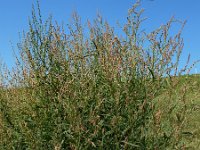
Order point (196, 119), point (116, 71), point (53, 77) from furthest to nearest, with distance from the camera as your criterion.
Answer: point (196, 119) < point (53, 77) < point (116, 71)

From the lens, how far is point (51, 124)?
17.9 ft

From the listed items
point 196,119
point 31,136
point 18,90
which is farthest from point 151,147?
point 196,119

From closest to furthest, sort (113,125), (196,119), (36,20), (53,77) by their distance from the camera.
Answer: (113,125), (53,77), (36,20), (196,119)

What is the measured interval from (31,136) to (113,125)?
3.41 feet

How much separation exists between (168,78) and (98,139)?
50.2 inches

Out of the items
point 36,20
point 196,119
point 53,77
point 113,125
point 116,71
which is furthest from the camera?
point 196,119

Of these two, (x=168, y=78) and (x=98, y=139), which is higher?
(x=168, y=78)

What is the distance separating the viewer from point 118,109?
204 inches

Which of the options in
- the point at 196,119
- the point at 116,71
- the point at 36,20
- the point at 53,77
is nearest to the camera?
the point at 116,71

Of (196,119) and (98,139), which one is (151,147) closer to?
(98,139)

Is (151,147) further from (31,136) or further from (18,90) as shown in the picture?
(18,90)

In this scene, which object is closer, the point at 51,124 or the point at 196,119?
the point at 51,124

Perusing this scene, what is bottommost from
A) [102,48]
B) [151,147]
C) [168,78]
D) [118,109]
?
[151,147]

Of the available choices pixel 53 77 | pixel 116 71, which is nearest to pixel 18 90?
pixel 53 77
